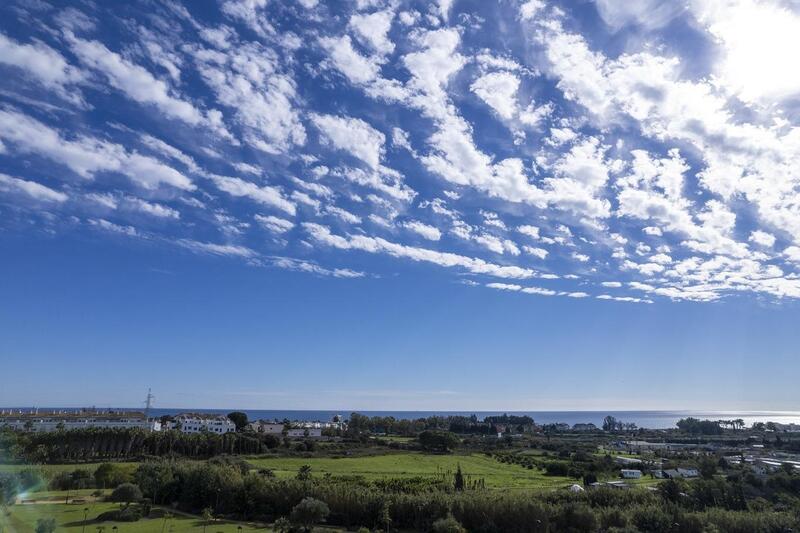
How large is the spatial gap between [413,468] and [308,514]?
34.3m

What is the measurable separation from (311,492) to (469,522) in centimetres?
1150

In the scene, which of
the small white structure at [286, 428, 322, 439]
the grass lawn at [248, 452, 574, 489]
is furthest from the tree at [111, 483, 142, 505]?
the small white structure at [286, 428, 322, 439]

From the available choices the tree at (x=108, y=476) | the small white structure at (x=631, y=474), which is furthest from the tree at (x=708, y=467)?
the tree at (x=108, y=476)

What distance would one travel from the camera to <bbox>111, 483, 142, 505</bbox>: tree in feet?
137

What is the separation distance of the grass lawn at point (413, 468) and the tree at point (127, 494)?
49.4 feet

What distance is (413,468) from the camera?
66.8 m

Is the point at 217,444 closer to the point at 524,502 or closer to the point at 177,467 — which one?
the point at 177,467

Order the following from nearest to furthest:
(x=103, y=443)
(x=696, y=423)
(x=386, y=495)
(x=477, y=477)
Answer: (x=386, y=495) < (x=477, y=477) < (x=103, y=443) < (x=696, y=423)

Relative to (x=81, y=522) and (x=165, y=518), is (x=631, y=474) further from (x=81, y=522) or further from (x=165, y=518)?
(x=81, y=522)

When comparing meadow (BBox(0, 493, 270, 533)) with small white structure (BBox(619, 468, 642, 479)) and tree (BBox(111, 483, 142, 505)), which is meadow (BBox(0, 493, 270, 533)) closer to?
tree (BBox(111, 483, 142, 505))

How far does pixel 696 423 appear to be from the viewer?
185 metres

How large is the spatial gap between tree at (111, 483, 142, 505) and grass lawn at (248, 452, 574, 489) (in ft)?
49.4

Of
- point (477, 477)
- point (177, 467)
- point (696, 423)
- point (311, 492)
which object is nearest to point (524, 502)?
point (311, 492)

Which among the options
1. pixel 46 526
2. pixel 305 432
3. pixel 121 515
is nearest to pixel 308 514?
pixel 121 515
